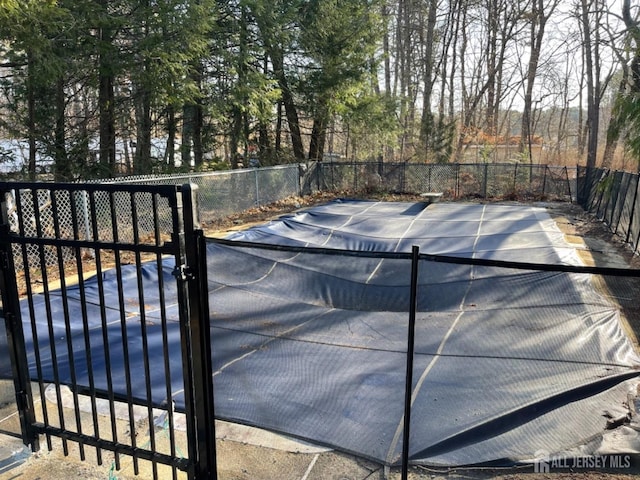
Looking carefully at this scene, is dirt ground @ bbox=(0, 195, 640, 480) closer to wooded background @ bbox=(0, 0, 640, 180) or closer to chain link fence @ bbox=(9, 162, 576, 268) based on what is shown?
wooded background @ bbox=(0, 0, 640, 180)

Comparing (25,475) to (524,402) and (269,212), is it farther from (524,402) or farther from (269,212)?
(269,212)

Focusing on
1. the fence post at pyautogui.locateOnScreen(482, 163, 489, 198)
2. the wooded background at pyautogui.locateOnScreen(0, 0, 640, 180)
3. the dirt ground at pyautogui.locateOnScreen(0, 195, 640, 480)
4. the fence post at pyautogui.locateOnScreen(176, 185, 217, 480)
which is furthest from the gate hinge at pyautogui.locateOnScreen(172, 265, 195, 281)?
the fence post at pyautogui.locateOnScreen(482, 163, 489, 198)

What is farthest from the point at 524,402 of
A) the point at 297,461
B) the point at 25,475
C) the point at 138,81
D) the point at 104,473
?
the point at 138,81

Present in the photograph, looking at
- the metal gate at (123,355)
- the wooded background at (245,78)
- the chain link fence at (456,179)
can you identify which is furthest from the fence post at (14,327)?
the chain link fence at (456,179)

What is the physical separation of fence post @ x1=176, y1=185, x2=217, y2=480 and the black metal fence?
252 inches

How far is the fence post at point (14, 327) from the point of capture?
2.48 m

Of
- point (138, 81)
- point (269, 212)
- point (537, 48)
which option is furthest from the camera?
point (537, 48)

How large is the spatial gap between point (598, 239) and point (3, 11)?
11.9 m

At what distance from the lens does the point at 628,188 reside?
376 inches

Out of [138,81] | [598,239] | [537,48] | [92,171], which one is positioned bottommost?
[598,239]

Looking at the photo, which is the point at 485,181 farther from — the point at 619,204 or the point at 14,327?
the point at 14,327

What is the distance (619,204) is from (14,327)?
11.4 meters

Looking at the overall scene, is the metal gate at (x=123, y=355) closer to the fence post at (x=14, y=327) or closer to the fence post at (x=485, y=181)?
the fence post at (x=14, y=327)

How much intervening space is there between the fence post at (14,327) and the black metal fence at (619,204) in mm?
7024
